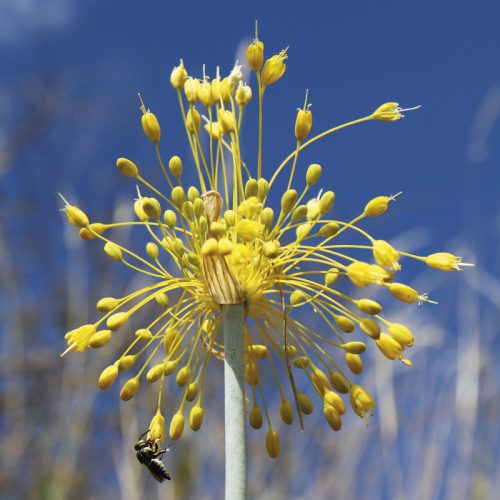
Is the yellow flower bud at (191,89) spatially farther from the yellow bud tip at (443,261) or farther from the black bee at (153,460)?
the black bee at (153,460)

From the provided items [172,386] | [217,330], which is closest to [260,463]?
[172,386]

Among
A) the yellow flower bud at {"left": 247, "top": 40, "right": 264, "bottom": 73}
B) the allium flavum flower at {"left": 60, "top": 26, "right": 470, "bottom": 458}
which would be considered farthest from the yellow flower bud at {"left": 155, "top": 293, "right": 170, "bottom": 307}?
the yellow flower bud at {"left": 247, "top": 40, "right": 264, "bottom": 73}

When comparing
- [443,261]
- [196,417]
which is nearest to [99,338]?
[196,417]

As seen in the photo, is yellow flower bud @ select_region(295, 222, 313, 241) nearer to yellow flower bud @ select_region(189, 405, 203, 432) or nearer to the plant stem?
the plant stem

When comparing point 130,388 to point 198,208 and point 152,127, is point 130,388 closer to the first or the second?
point 198,208

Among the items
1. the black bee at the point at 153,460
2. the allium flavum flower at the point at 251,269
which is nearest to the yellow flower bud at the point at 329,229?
the allium flavum flower at the point at 251,269

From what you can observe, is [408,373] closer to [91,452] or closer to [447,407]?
[447,407]
